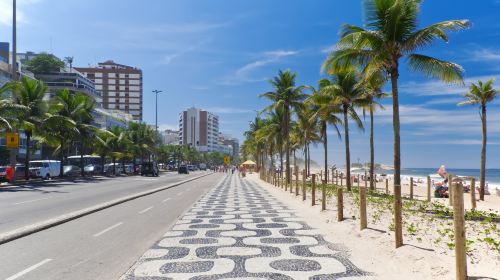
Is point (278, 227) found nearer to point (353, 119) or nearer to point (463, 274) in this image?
point (463, 274)

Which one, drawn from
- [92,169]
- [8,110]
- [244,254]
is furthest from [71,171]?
[244,254]

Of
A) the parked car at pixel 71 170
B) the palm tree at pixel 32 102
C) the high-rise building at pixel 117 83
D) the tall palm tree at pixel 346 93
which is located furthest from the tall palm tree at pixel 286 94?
the high-rise building at pixel 117 83

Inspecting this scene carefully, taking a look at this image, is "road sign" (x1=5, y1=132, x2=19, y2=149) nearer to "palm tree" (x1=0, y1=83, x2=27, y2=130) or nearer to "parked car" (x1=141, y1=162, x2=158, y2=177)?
"palm tree" (x1=0, y1=83, x2=27, y2=130)

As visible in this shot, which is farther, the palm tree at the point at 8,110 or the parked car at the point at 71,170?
the parked car at the point at 71,170

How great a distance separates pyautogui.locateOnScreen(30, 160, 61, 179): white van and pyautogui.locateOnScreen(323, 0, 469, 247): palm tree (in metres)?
31.6

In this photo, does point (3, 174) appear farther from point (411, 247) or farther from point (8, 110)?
point (411, 247)

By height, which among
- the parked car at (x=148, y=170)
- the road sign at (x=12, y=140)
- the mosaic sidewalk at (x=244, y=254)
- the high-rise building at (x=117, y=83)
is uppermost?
the high-rise building at (x=117, y=83)

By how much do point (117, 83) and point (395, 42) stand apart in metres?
150

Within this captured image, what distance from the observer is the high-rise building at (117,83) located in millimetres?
152250

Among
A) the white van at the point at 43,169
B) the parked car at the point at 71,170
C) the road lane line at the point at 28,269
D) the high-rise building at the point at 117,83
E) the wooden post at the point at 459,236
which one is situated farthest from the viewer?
the high-rise building at the point at 117,83

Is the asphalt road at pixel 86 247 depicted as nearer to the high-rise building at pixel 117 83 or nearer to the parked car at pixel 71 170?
the parked car at pixel 71 170

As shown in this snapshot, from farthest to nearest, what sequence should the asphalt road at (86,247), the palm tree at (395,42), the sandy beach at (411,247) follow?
1. the palm tree at (395,42)
2. the asphalt road at (86,247)
3. the sandy beach at (411,247)

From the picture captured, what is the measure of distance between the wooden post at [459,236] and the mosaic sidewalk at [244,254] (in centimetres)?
125

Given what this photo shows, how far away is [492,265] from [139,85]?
522 feet
